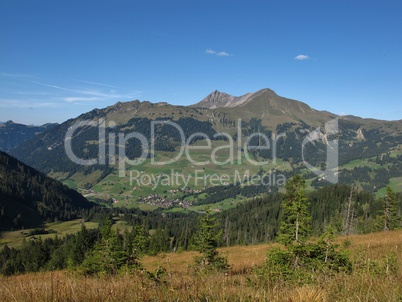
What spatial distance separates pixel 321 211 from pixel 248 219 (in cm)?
3501

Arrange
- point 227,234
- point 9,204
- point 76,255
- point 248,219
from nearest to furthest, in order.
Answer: point 76,255, point 227,234, point 248,219, point 9,204

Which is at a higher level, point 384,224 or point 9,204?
point 384,224

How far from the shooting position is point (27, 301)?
3859 millimetres

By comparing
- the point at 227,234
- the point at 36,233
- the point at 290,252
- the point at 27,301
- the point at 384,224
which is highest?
the point at 27,301

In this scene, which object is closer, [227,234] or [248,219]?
[227,234]

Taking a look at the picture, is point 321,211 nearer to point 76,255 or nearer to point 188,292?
point 76,255

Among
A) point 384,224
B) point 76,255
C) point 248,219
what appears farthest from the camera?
point 248,219

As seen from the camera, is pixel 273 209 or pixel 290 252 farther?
pixel 273 209

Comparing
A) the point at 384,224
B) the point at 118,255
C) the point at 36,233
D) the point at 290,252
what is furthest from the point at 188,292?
the point at 36,233

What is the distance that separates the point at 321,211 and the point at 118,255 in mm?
120784

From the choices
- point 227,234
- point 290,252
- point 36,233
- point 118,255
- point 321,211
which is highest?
point 290,252

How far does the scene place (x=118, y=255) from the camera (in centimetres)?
2483

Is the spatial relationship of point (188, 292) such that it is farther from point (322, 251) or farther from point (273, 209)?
point (273, 209)

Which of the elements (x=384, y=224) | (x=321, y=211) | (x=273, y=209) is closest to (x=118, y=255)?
(x=384, y=224)
